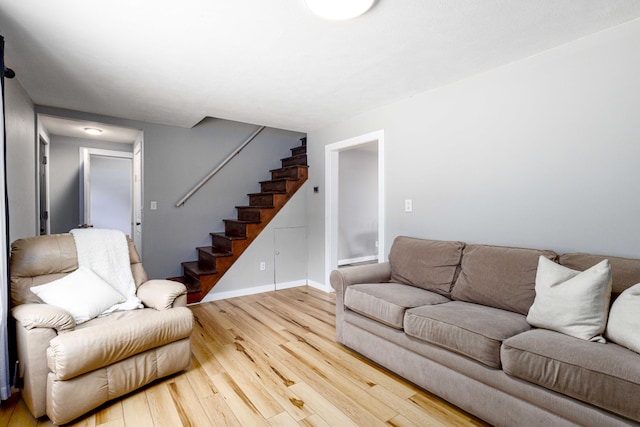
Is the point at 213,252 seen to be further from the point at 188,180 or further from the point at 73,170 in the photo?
the point at 73,170

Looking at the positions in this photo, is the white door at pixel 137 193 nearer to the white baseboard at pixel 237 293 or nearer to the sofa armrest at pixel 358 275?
the white baseboard at pixel 237 293

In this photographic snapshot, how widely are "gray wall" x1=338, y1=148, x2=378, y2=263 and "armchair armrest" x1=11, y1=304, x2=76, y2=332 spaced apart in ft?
14.4

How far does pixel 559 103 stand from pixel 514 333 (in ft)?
5.14

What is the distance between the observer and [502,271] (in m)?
2.08

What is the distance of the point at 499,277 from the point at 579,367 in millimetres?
801

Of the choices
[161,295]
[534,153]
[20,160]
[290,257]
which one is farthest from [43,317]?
[534,153]

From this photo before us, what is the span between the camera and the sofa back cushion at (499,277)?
195 cm

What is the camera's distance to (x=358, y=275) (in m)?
2.65

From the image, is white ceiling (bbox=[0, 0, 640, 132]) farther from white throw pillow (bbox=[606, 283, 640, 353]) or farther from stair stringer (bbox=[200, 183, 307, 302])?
stair stringer (bbox=[200, 183, 307, 302])

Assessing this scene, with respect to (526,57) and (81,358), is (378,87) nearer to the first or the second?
(526,57)

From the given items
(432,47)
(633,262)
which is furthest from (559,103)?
(633,262)

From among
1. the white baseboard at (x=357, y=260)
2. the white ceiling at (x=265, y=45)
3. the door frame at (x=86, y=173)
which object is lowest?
the white baseboard at (x=357, y=260)

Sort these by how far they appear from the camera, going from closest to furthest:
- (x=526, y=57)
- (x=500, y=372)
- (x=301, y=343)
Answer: (x=500, y=372) → (x=526, y=57) → (x=301, y=343)

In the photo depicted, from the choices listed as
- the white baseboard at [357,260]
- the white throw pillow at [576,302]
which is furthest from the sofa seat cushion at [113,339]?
the white baseboard at [357,260]
